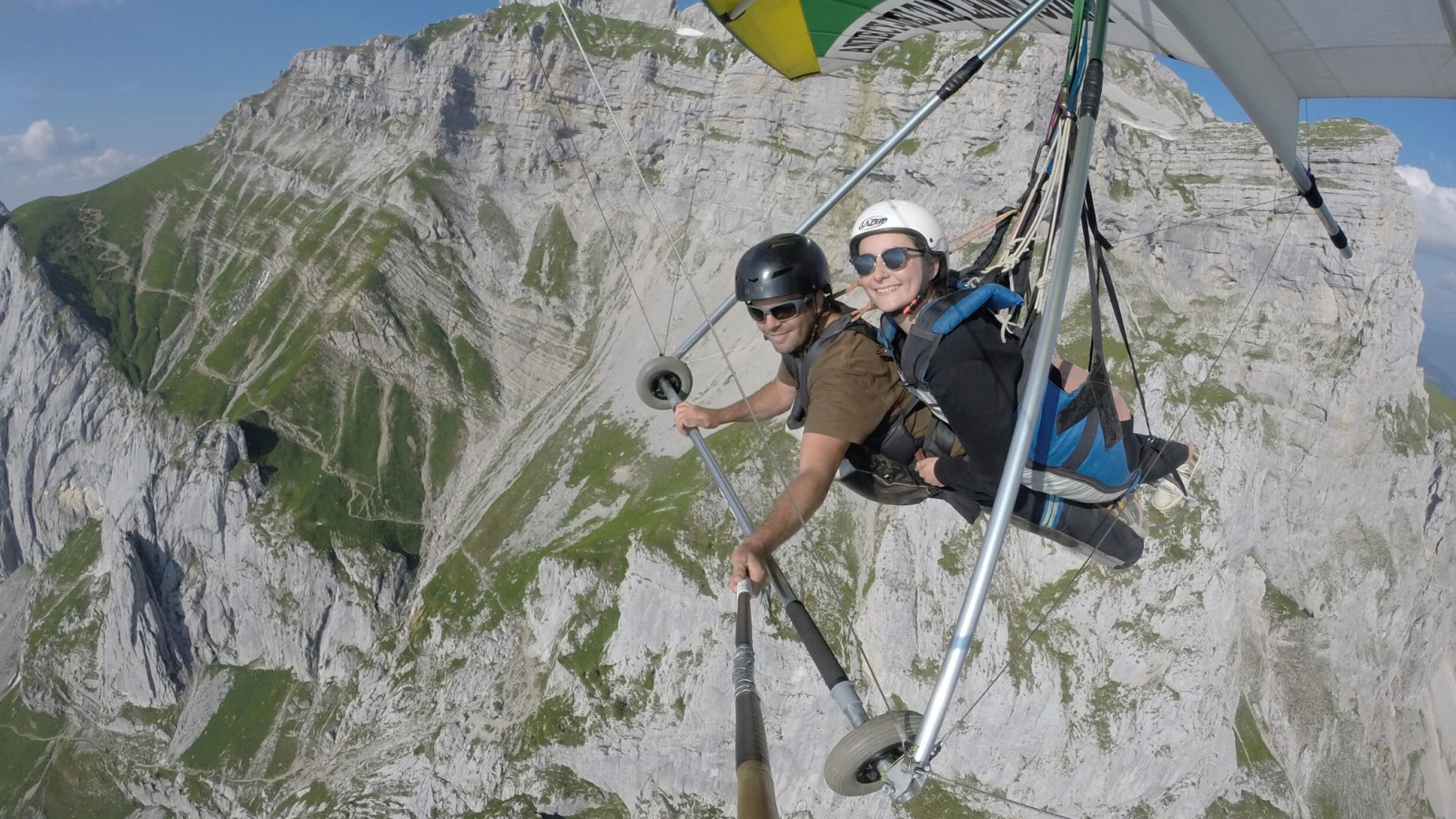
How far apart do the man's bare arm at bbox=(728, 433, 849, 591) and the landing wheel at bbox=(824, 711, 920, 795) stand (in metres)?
1.22

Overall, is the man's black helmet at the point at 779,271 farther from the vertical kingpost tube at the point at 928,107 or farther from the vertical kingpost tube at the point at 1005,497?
the vertical kingpost tube at the point at 1005,497

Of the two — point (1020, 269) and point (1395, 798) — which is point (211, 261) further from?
point (1395, 798)

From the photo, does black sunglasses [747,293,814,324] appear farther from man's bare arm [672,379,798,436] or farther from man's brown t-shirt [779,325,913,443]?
man's bare arm [672,379,798,436]

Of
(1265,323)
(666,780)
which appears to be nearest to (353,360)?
(666,780)

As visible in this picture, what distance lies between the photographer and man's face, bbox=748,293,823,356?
7.28 meters

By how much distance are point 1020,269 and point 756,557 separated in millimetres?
4168

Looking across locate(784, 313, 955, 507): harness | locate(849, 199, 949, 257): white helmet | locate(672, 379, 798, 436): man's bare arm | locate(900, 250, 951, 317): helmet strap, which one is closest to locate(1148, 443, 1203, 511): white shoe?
locate(784, 313, 955, 507): harness

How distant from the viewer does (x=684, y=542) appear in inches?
2680

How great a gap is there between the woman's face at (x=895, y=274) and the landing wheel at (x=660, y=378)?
11.8 ft

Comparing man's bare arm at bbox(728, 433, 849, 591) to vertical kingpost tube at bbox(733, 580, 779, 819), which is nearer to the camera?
vertical kingpost tube at bbox(733, 580, 779, 819)

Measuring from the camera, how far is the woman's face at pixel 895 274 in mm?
6723

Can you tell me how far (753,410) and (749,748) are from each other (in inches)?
192

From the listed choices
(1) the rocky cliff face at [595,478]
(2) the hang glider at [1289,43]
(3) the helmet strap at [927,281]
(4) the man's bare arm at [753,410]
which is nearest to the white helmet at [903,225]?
(3) the helmet strap at [927,281]

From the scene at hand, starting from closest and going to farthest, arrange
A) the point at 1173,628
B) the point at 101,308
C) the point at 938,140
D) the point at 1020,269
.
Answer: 1. the point at 1020,269
2. the point at 1173,628
3. the point at 938,140
4. the point at 101,308
